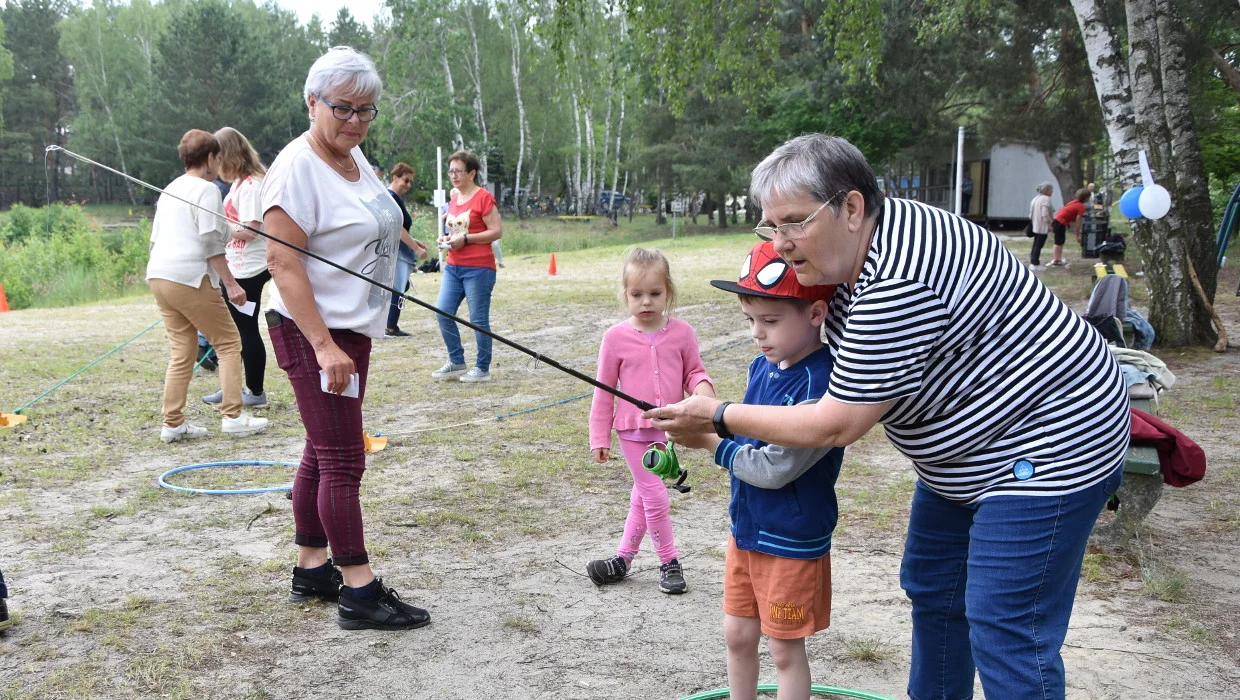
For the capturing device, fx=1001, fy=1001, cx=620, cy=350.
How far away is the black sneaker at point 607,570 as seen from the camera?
387 cm

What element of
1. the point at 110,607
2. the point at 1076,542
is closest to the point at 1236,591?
the point at 1076,542

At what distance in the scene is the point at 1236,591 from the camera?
3.73m

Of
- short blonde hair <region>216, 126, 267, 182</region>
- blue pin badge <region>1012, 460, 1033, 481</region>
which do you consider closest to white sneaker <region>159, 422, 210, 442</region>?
short blonde hair <region>216, 126, 267, 182</region>

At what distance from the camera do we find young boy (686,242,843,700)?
2270mm

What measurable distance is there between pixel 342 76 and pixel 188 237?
3452mm

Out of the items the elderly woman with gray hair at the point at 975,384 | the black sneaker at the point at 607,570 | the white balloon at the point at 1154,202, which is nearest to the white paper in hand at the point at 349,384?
the black sneaker at the point at 607,570

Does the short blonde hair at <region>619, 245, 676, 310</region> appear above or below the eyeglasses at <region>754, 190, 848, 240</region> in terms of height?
below

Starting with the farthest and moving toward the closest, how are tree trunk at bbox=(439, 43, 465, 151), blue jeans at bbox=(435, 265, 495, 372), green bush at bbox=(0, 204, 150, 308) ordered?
tree trunk at bbox=(439, 43, 465, 151), green bush at bbox=(0, 204, 150, 308), blue jeans at bbox=(435, 265, 495, 372)

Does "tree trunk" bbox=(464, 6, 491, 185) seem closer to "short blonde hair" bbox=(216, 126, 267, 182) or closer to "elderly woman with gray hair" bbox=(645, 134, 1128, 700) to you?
"short blonde hair" bbox=(216, 126, 267, 182)

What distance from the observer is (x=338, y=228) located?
10.5 ft

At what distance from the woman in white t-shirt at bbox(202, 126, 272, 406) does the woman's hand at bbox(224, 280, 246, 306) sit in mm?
131

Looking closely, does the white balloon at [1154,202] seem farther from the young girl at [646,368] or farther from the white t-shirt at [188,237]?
the white t-shirt at [188,237]

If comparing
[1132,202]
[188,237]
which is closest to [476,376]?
[188,237]

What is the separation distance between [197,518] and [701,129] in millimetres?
33030
